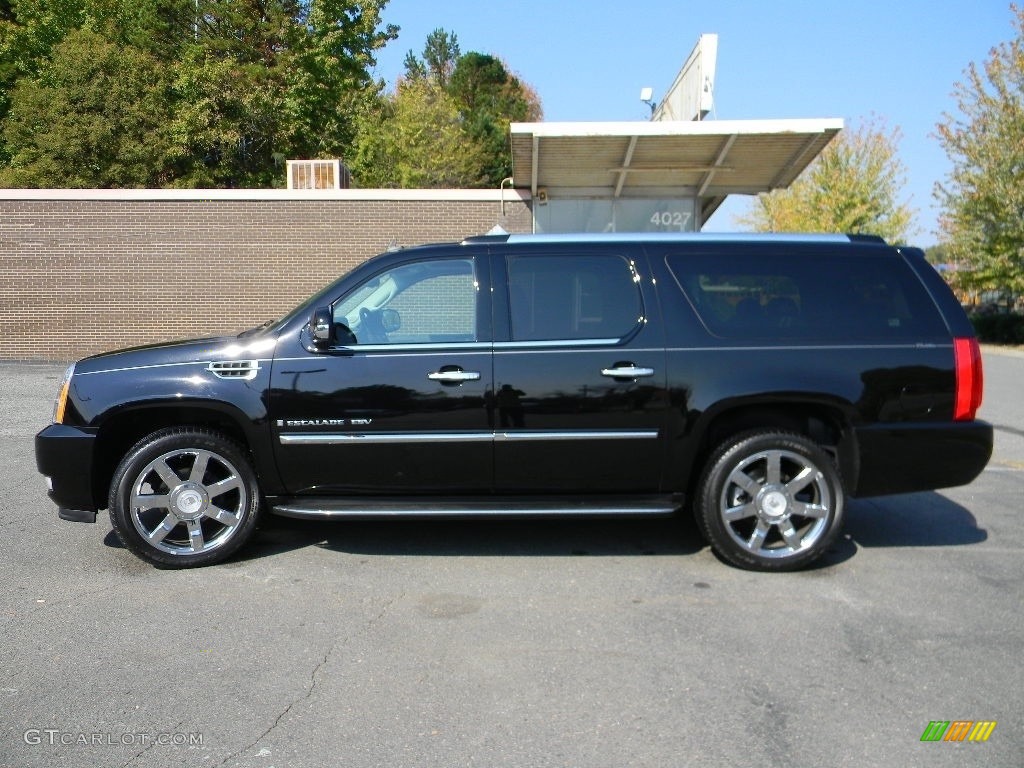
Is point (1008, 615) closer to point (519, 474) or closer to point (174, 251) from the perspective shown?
point (519, 474)

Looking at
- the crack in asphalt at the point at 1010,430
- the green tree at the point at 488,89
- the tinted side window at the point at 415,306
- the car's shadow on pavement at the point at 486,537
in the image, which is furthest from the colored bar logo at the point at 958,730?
the green tree at the point at 488,89

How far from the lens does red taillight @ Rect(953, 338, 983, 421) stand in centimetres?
493

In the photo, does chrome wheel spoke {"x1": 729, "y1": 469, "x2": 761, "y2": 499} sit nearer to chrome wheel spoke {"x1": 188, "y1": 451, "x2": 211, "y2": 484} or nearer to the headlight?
chrome wheel spoke {"x1": 188, "y1": 451, "x2": 211, "y2": 484}

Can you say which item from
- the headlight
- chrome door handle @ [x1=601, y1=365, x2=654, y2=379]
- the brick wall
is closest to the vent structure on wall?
the brick wall

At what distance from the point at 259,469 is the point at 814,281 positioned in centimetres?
337

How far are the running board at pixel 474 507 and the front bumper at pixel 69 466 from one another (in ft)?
3.50

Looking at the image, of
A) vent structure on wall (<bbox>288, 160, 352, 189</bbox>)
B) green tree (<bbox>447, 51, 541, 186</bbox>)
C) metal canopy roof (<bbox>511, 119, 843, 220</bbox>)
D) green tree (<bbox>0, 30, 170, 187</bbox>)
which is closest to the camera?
metal canopy roof (<bbox>511, 119, 843, 220</bbox>)

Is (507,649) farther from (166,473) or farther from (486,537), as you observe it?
(166,473)

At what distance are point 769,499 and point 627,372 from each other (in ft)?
3.58

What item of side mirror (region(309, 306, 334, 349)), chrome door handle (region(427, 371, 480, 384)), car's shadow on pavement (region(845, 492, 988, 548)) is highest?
side mirror (region(309, 306, 334, 349))

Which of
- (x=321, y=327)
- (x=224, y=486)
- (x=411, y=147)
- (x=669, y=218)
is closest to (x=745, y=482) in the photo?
(x=321, y=327)

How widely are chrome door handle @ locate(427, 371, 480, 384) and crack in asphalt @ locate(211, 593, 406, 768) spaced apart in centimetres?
118

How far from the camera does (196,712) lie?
135 inches

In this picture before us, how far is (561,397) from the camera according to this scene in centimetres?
491
